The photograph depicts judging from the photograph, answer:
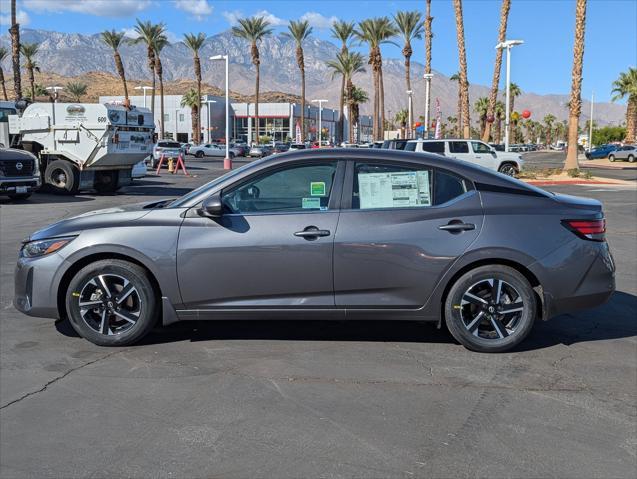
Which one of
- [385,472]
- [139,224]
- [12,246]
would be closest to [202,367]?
[139,224]

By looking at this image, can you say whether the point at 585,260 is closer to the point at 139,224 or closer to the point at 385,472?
the point at 385,472

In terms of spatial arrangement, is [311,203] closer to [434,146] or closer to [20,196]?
[20,196]

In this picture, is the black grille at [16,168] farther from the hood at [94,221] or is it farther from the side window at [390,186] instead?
the side window at [390,186]

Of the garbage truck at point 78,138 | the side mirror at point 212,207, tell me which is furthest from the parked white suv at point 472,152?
the side mirror at point 212,207

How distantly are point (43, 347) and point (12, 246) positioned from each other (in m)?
5.93

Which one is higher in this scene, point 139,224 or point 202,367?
point 139,224

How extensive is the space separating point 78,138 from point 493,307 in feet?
56.3

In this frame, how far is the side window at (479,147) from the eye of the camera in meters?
28.3

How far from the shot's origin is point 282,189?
5625 millimetres

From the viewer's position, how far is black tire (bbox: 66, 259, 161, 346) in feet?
18.3

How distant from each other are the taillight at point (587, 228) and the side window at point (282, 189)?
1.99 metres

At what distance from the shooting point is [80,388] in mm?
4863

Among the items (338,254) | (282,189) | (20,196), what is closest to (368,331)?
(338,254)

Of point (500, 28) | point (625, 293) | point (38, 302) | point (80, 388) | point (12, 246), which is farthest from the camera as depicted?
point (500, 28)
